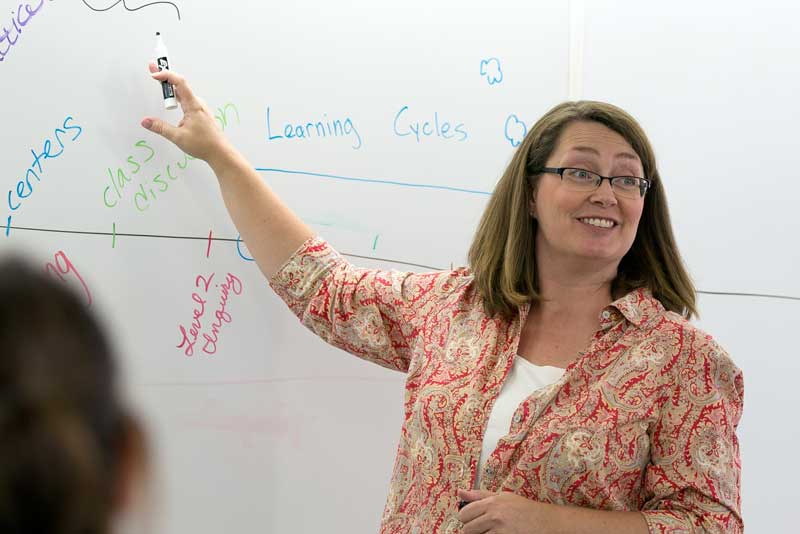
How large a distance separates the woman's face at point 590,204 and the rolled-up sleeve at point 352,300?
0.23 meters

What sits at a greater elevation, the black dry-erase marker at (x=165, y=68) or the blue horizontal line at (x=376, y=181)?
the black dry-erase marker at (x=165, y=68)

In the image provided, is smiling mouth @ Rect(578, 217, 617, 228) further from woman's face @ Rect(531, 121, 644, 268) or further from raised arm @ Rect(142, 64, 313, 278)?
raised arm @ Rect(142, 64, 313, 278)

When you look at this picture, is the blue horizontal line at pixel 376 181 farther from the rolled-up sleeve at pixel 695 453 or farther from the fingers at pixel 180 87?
the rolled-up sleeve at pixel 695 453

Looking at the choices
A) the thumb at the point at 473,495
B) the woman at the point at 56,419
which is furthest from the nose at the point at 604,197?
the woman at the point at 56,419

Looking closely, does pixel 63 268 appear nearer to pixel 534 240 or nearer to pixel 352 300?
pixel 352 300

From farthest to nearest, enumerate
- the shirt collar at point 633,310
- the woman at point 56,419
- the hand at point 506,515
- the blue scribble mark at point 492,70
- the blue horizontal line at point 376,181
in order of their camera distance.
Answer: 1. the blue scribble mark at point 492,70
2. the blue horizontal line at point 376,181
3. the shirt collar at point 633,310
4. the hand at point 506,515
5. the woman at point 56,419

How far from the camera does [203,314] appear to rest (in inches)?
60.9

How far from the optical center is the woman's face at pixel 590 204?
1476 mm

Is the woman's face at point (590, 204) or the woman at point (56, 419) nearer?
the woman at point (56, 419)

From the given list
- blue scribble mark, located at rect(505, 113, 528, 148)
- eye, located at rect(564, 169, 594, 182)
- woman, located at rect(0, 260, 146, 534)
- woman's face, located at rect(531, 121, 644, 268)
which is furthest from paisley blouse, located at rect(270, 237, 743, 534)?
woman, located at rect(0, 260, 146, 534)

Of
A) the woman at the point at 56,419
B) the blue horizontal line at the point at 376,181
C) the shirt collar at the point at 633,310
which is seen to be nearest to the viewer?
the woman at the point at 56,419

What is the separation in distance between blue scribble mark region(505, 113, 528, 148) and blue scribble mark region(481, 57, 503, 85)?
77mm

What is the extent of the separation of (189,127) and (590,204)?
64 centimetres

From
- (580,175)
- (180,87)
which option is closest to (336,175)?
(180,87)
